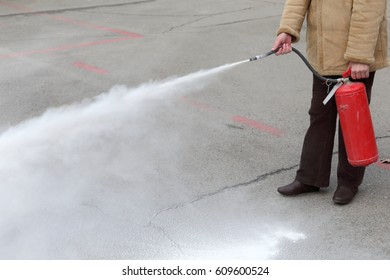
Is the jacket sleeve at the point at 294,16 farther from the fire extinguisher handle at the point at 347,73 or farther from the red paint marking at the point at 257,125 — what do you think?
the red paint marking at the point at 257,125

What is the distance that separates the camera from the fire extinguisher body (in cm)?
409

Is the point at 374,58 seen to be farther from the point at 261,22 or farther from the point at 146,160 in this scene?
the point at 261,22

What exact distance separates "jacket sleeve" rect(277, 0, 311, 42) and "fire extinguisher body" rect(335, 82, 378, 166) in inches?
21.3

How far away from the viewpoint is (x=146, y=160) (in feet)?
17.1

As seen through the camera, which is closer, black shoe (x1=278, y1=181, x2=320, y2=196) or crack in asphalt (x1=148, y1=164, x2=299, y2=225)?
crack in asphalt (x1=148, y1=164, x2=299, y2=225)

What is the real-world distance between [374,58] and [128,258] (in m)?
2.06

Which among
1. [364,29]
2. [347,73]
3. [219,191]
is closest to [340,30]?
[364,29]

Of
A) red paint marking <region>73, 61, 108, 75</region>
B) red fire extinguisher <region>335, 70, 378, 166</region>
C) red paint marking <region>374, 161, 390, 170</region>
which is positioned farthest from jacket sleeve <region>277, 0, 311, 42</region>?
red paint marking <region>73, 61, 108, 75</region>

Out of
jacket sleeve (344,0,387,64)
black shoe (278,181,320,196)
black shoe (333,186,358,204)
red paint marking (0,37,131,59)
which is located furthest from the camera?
red paint marking (0,37,131,59)

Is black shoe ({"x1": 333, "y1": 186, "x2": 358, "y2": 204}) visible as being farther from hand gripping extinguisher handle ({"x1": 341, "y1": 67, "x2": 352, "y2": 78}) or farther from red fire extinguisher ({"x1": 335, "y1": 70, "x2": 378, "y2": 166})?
hand gripping extinguisher handle ({"x1": 341, "y1": 67, "x2": 352, "y2": 78})

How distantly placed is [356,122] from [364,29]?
607mm

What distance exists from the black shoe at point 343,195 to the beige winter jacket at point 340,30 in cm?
86

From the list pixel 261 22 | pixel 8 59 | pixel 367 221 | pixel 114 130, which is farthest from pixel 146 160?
pixel 261 22

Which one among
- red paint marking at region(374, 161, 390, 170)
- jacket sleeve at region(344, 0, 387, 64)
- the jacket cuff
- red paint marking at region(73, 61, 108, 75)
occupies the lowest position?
red paint marking at region(73, 61, 108, 75)
